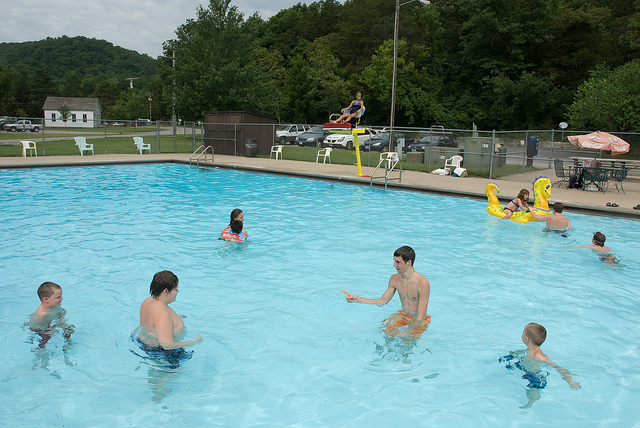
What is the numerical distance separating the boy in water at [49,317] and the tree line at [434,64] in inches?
1166

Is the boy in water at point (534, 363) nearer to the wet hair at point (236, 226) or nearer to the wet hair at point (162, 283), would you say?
the wet hair at point (162, 283)

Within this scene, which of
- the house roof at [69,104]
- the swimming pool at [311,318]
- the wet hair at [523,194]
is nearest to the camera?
the swimming pool at [311,318]

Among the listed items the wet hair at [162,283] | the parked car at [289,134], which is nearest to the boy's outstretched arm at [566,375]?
the wet hair at [162,283]

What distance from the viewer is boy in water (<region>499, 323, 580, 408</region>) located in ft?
15.2

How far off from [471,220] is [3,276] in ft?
32.3

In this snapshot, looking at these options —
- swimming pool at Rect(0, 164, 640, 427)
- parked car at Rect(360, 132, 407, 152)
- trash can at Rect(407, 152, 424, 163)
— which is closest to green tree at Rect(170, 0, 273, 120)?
parked car at Rect(360, 132, 407, 152)

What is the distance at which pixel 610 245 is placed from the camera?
9.93 meters

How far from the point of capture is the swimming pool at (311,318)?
445 centimetres

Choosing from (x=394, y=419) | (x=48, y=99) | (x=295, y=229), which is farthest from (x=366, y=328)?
(x=48, y=99)

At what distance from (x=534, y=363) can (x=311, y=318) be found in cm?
278

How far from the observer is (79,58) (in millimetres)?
149000

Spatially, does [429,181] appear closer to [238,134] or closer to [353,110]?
[353,110]

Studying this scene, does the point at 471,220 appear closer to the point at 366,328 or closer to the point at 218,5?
the point at 366,328

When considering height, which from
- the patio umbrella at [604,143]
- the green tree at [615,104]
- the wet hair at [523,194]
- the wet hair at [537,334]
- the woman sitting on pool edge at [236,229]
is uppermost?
the green tree at [615,104]
